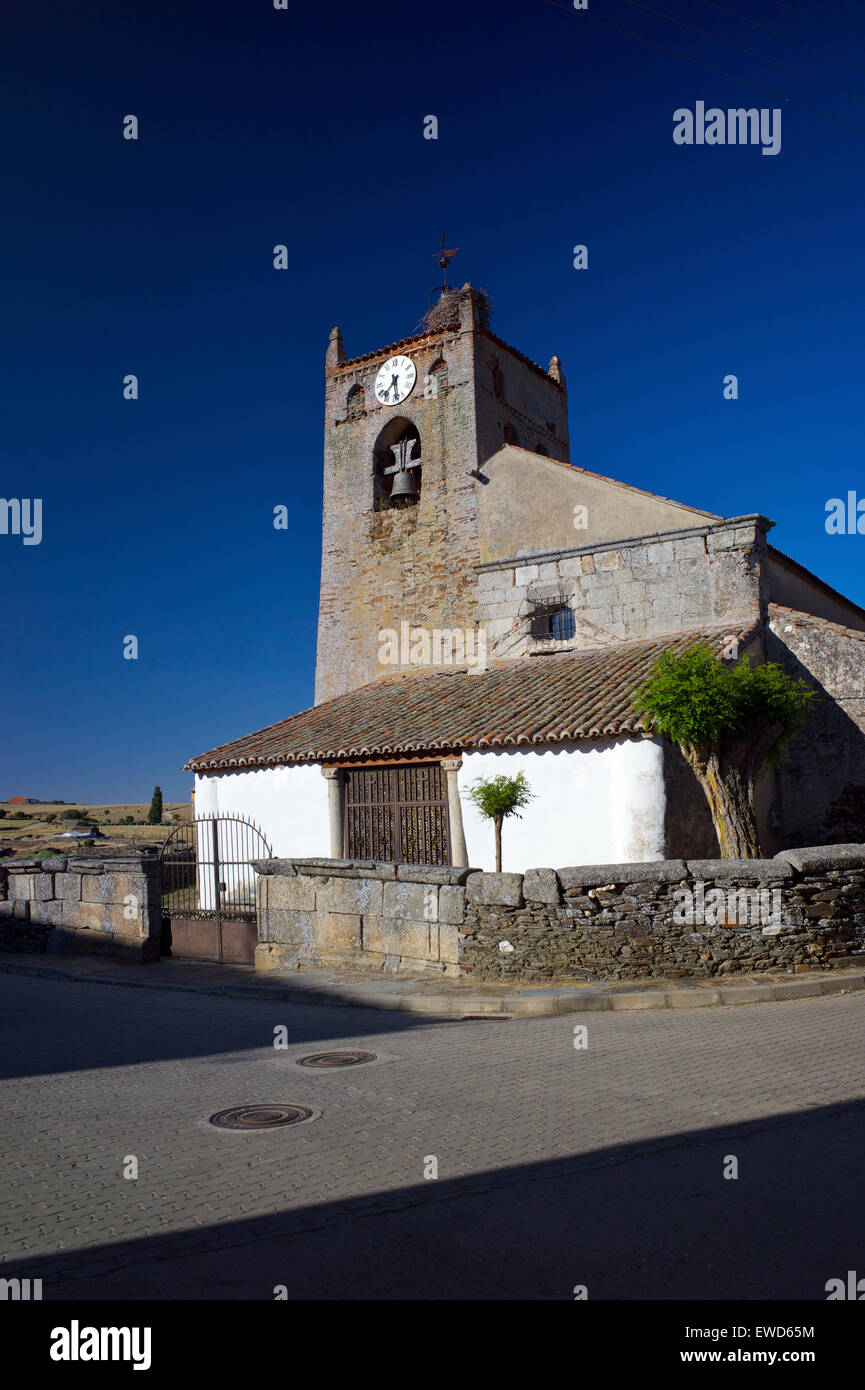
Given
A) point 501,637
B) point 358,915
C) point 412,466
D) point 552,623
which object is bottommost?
point 358,915

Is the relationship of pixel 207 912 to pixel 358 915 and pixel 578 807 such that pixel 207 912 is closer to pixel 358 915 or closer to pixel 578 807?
pixel 358 915

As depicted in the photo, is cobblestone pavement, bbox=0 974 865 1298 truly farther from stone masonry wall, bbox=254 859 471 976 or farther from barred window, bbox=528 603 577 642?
barred window, bbox=528 603 577 642

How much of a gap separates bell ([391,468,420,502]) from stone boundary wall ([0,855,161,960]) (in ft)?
37.0

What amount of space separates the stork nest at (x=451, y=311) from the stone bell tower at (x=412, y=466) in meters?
0.03

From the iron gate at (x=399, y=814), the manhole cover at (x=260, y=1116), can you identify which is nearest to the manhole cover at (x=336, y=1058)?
the manhole cover at (x=260, y=1116)

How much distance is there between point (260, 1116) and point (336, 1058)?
182cm

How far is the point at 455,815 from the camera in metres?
16.7

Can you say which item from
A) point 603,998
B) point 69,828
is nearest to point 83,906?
point 603,998

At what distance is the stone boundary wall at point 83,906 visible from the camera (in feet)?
47.3

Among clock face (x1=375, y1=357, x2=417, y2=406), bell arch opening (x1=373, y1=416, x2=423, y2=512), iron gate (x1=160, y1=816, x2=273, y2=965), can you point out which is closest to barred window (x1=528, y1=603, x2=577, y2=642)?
bell arch opening (x1=373, y1=416, x2=423, y2=512)

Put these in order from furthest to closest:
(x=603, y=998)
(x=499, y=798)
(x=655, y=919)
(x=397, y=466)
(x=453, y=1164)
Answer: (x=397, y=466)
(x=499, y=798)
(x=655, y=919)
(x=603, y=998)
(x=453, y=1164)

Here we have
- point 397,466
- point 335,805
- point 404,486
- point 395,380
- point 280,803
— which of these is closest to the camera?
point 335,805

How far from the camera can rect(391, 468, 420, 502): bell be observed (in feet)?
73.0
